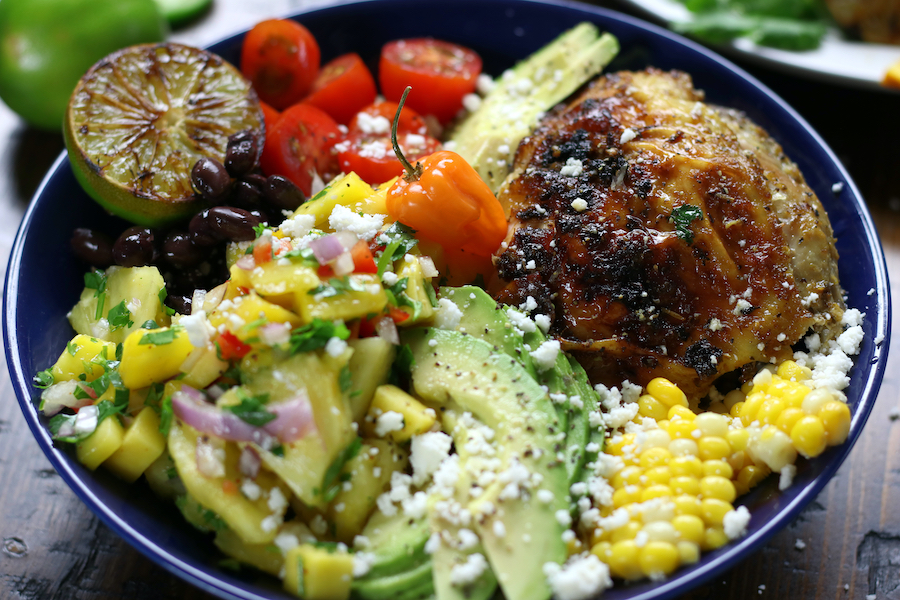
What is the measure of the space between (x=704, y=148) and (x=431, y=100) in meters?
1.39

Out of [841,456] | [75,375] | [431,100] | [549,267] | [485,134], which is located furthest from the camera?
[431,100]

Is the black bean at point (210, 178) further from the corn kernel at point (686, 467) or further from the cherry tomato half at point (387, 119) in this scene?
the corn kernel at point (686, 467)

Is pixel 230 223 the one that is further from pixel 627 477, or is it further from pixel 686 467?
pixel 686 467

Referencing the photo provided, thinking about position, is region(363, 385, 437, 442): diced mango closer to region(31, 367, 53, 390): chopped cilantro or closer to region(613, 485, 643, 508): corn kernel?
region(613, 485, 643, 508): corn kernel

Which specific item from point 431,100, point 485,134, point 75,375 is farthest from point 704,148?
point 75,375

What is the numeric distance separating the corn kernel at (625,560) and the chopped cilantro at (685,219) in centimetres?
106

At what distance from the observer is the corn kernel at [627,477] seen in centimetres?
205

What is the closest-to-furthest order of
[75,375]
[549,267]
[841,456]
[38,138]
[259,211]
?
[841,456] < [75,375] < [549,267] < [259,211] < [38,138]

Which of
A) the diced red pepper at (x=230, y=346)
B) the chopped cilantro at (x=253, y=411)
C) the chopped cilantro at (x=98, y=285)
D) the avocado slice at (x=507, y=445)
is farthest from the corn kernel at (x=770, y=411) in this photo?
the chopped cilantro at (x=98, y=285)

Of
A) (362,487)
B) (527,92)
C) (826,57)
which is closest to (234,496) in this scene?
(362,487)

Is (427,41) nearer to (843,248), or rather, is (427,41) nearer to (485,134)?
(485,134)

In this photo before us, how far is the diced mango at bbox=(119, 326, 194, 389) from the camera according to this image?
2.08 m

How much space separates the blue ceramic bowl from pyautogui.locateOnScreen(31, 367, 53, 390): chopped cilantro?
0.11 feet

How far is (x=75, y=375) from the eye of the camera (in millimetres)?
2295
